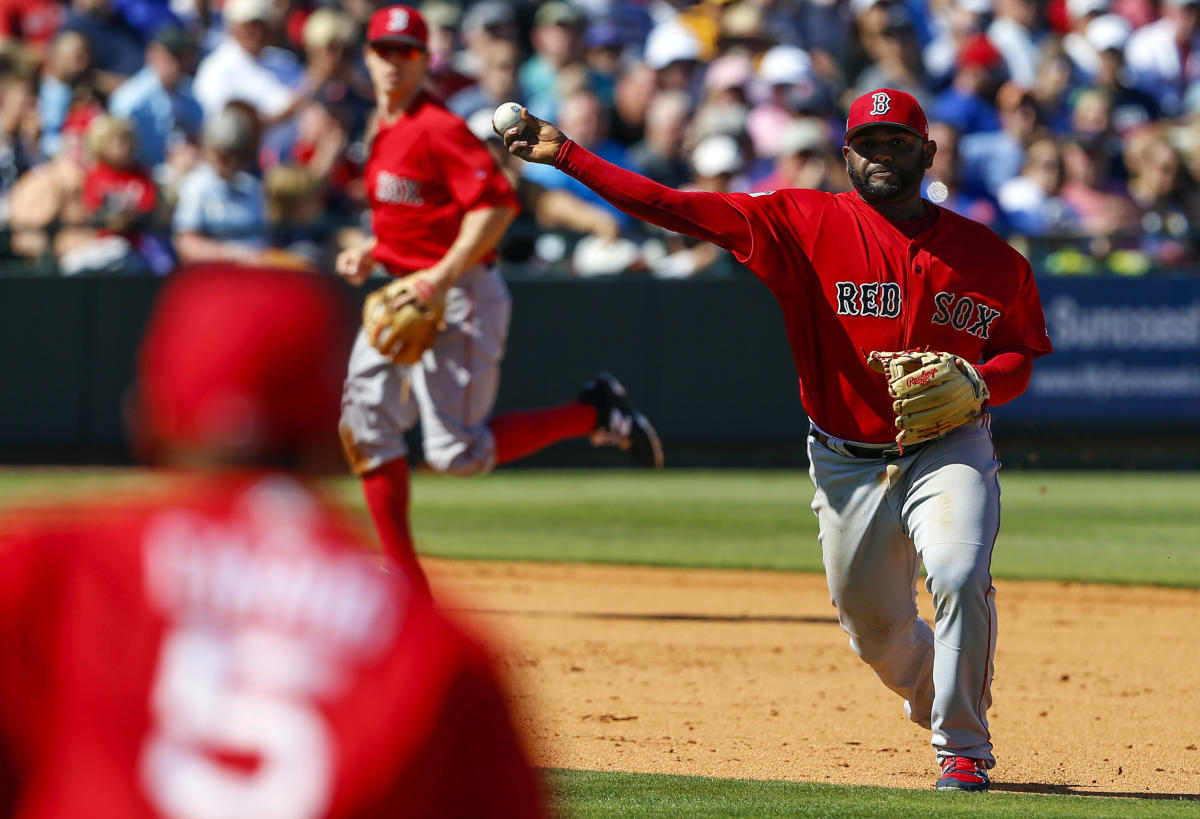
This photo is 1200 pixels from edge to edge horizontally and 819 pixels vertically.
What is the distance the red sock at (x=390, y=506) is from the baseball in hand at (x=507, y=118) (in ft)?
8.07

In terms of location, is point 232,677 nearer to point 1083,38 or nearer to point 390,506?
point 390,506

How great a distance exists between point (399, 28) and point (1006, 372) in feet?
11.4

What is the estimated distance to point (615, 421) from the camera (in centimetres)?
859

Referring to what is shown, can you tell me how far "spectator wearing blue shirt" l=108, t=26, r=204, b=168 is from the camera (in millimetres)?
13211

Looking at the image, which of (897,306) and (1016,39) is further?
(1016,39)

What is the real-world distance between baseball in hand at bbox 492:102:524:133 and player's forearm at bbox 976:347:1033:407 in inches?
62.8

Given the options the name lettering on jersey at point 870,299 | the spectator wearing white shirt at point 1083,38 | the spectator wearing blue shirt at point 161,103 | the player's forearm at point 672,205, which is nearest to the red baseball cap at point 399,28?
the player's forearm at point 672,205

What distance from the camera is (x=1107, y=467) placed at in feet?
45.8

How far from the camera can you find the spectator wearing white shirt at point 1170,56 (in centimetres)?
1623

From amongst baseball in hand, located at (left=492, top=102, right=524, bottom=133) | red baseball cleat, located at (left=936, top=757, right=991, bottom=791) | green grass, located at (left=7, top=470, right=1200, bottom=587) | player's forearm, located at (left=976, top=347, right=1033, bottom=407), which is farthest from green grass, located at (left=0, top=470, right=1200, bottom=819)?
baseball in hand, located at (left=492, top=102, right=524, bottom=133)

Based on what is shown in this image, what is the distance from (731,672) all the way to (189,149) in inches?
299

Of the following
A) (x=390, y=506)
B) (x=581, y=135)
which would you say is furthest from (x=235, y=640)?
(x=581, y=135)

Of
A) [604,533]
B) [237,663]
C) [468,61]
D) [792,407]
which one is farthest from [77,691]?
[468,61]

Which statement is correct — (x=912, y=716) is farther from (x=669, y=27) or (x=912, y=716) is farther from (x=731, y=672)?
(x=669, y=27)
